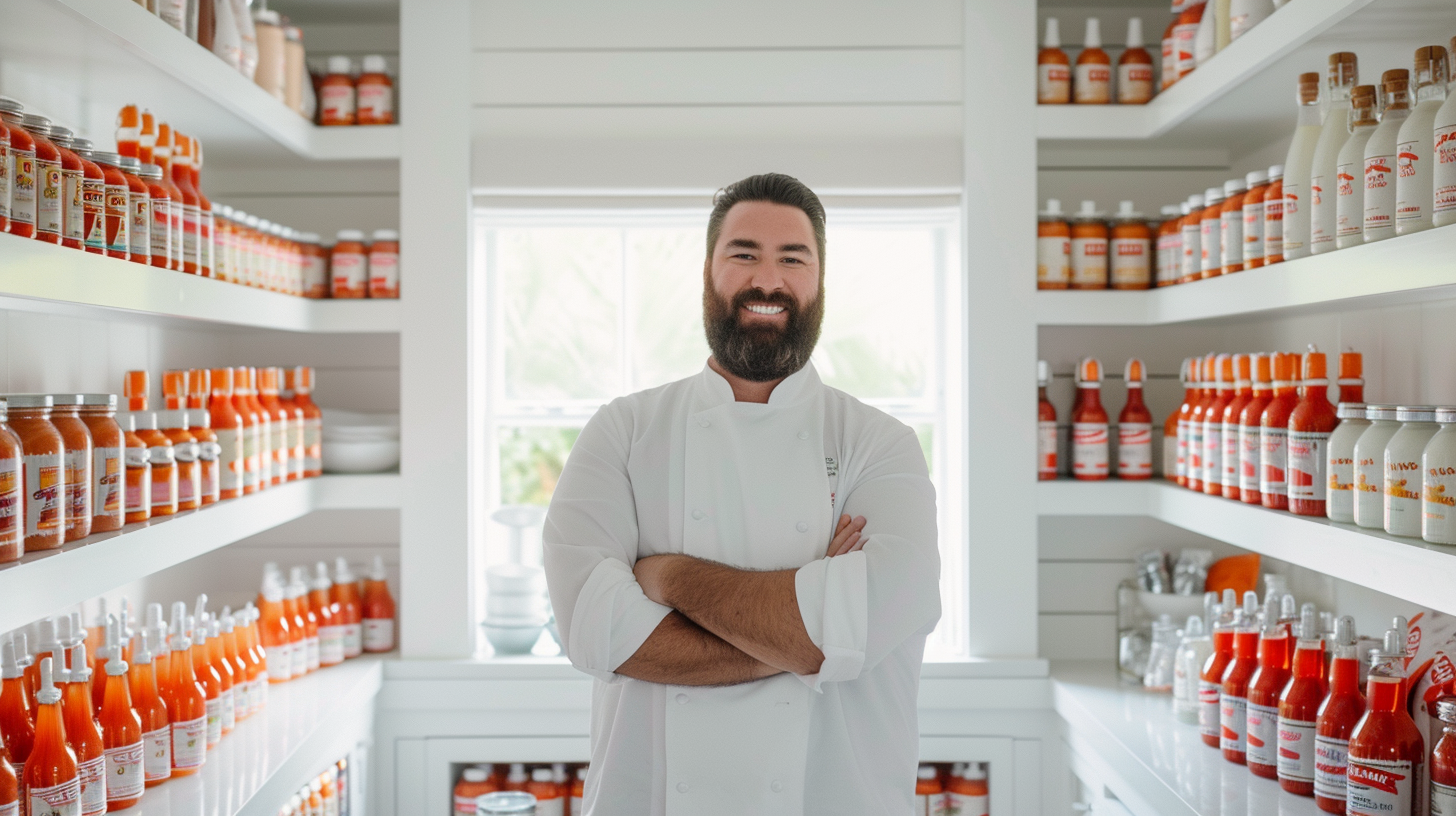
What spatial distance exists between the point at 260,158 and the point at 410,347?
0.64 meters

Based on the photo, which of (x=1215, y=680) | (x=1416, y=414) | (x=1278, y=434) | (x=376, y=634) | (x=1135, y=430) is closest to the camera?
(x=1416, y=414)

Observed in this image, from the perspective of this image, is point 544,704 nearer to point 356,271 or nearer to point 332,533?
point 332,533

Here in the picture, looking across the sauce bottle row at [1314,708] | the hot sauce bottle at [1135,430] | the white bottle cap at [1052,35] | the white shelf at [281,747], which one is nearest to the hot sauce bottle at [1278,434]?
the sauce bottle row at [1314,708]

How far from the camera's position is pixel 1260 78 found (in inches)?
81.3

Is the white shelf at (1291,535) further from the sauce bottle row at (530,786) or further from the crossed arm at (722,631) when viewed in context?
the sauce bottle row at (530,786)

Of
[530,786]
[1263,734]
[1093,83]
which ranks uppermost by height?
[1093,83]

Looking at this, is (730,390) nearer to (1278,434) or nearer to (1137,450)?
(1278,434)

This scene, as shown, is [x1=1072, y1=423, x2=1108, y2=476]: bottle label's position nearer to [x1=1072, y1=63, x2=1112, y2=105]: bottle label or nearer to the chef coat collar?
[x1=1072, y1=63, x2=1112, y2=105]: bottle label

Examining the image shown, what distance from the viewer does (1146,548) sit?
2.81 meters

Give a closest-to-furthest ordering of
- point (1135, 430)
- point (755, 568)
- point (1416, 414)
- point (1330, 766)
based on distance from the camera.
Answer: point (1416, 414) → point (755, 568) → point (1330, 766) → point (1135, 430)

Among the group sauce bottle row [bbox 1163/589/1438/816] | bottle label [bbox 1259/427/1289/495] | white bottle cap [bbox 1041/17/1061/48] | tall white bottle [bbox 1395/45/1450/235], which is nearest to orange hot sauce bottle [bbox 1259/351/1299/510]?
bottle label [bbox 1259/427/1289/495]

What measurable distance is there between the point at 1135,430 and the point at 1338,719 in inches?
41.0

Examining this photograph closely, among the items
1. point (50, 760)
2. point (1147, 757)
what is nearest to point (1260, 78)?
point (1147, 757)

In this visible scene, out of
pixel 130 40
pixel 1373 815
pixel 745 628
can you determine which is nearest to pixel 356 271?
pixel 130 40
